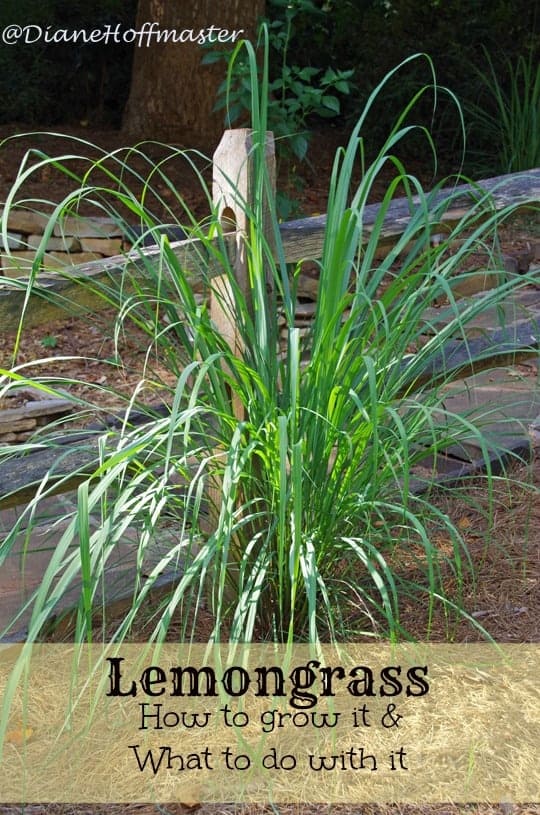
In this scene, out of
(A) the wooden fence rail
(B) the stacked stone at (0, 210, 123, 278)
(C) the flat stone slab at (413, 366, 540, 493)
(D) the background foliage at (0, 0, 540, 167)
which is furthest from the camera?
(D) the background foliage at (0, 0, 540, 167)

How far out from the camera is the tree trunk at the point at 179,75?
275 inches

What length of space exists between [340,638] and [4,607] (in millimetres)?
934

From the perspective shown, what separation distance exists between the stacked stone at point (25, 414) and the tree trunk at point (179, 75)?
3178mm

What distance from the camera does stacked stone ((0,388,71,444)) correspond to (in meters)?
4.57

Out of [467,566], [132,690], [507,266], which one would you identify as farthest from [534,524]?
[507,266]

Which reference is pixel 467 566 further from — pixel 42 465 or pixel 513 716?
pixel 42 465

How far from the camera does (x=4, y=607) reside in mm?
2648

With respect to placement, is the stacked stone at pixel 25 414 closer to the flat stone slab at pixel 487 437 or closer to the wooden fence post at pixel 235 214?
the flat stone slab at pixel 487 437

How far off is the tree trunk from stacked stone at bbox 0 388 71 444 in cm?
318

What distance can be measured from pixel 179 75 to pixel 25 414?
376 centimetres

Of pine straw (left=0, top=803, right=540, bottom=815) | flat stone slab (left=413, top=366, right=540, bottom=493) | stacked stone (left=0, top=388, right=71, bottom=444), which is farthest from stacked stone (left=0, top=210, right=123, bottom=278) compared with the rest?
pine straw (left=0, top=803, right=540, bottom=815)

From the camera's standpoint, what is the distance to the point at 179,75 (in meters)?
7.42

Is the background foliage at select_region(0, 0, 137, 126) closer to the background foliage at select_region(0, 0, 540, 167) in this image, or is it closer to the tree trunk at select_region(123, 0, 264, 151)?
the background foliage at select_region(0, 0, 540, 167)

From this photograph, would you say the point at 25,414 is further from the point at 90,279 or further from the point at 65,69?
the point at 65,69
